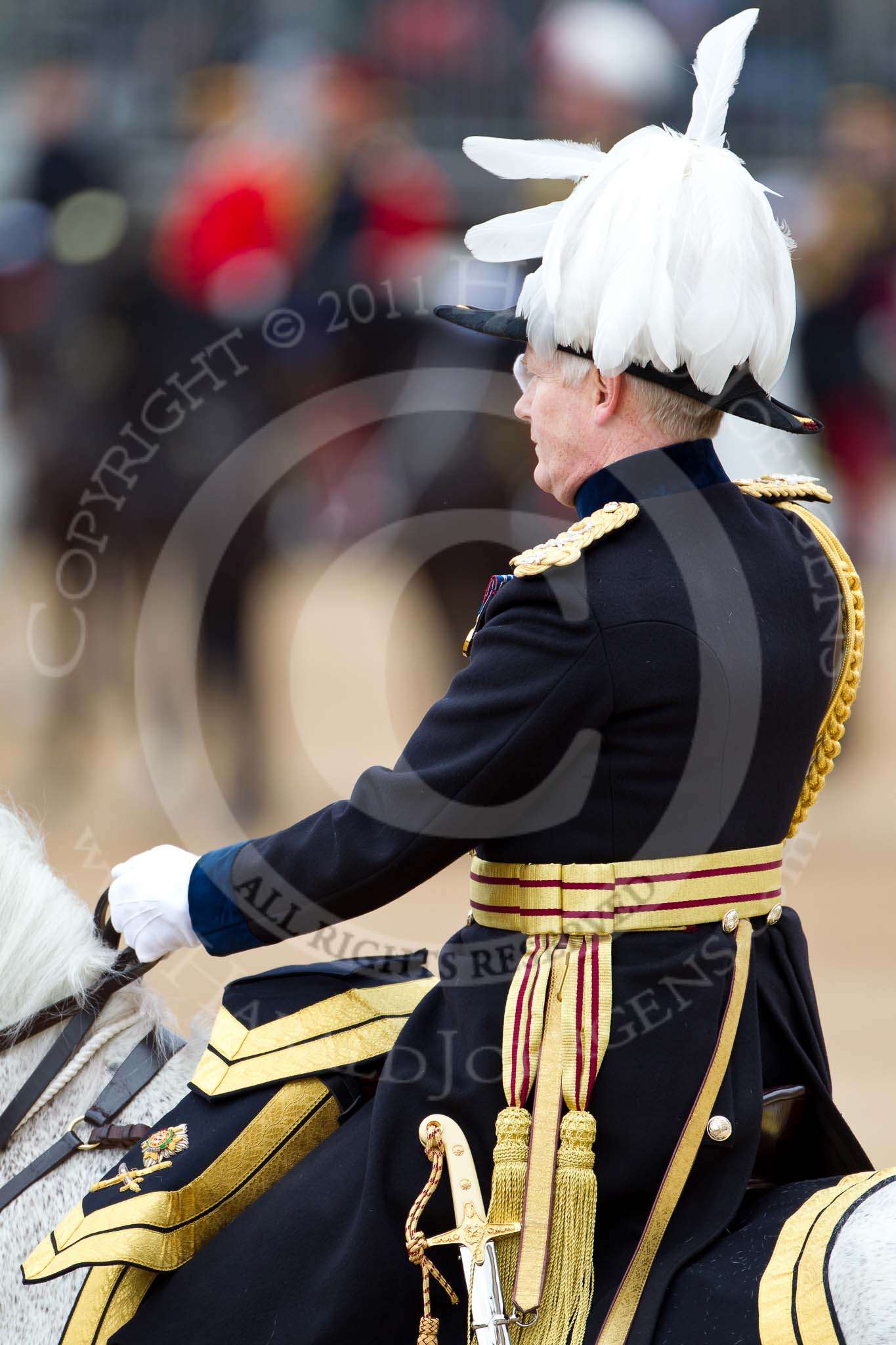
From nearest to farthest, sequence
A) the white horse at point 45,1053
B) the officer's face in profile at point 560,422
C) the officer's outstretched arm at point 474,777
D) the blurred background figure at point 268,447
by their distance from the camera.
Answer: the officer's outstretched arm at point 474,777
the officer's face in profile at point 560,422
the white horse at point 45,1053
the blurred background figure at point 268,447

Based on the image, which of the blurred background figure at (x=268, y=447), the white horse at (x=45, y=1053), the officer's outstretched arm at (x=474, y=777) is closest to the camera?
the officer's outstretched arm at (x=474, y=777)

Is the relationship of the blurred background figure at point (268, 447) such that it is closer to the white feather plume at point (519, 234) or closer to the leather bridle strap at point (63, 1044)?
the leather bridle strap at point (63, 1044)

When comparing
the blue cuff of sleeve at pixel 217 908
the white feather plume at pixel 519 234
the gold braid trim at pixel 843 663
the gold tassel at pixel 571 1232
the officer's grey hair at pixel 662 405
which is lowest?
the gold tassel at pixel 571 1232

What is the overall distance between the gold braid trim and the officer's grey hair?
0.61 ft

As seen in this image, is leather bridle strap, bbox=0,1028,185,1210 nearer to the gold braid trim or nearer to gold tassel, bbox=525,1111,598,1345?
gold tassel, bbox=525,1111,598,1345

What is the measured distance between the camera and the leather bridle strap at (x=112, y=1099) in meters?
1.61

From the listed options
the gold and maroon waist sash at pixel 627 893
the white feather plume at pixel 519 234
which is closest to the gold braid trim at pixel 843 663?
the gold and maroon waist sash at pixel 627 893

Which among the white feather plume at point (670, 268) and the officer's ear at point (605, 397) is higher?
the white feather plume at point (670, 268)

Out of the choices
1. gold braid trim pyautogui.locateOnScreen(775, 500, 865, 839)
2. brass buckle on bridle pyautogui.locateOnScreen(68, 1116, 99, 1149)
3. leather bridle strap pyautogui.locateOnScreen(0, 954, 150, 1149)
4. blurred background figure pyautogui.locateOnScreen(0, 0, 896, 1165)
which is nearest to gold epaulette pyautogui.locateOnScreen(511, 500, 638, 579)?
gold braid trim pyautogui.locateOnScreen(775, 500, 865, 839)

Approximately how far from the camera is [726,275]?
137cm

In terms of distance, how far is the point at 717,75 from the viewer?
1544 mm

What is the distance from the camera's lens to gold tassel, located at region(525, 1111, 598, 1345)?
1370 millimetres

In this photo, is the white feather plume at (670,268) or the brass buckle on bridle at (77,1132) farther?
the brass buckle on bridle at (77,1132)

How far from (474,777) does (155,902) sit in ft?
1.26
